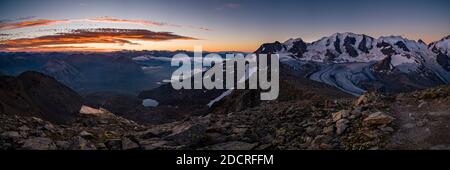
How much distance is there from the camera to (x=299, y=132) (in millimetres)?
14836

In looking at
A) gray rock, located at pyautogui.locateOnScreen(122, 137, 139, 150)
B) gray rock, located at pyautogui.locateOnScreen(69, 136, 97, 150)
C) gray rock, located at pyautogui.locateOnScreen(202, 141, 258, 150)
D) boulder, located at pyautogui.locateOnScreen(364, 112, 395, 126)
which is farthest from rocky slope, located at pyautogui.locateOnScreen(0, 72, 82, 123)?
boulder, located at pyautogui.locateOnScreen(364, 112, 395, 126)

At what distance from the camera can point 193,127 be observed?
16.3 metres

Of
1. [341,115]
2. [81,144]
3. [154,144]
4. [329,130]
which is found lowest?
[154,144]

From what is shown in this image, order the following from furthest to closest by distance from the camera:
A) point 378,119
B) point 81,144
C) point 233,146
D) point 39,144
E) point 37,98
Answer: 1. point 37,98
2. point 81,144
3. point 378,119
4. point 233,146
5. point 39,144

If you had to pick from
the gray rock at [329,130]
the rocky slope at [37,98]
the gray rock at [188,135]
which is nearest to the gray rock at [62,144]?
the gray rock at [188,135]

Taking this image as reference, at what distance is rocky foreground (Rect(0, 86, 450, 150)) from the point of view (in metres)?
12.9

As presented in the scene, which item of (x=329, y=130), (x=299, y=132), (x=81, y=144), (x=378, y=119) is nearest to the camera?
(x=378, y=119)

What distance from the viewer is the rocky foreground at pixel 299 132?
42.3ft

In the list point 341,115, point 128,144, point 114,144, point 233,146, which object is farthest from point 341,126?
point 114,144

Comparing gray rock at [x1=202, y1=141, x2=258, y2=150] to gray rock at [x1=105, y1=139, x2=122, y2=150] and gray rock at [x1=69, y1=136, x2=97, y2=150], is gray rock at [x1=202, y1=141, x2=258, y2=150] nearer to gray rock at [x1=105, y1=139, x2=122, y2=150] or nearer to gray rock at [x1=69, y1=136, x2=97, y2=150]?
gray rock at [x1=105, y1=139, x2=122, y2=150]

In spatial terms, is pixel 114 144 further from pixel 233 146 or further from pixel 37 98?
pixel 37 98

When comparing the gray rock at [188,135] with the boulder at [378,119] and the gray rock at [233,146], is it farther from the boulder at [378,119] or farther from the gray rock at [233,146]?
the boulder at [378,119]
